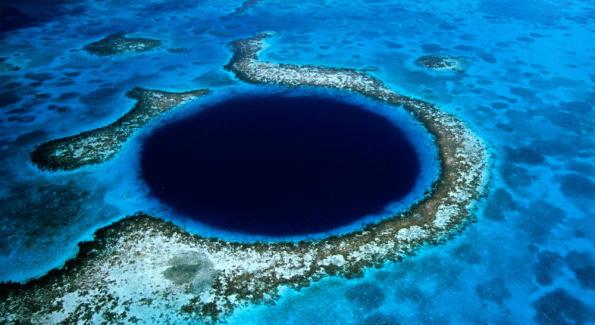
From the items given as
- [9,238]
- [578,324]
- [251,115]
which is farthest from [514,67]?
[9,238]

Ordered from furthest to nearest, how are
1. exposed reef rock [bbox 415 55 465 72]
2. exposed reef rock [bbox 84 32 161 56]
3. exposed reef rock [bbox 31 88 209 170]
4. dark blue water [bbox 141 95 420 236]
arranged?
exposed reef rock [bbox 84 32 161 56]
exposed reef rock [bbox 415 55 465 72]
exposed reef rock [bbox 31 88 209 170]
dark blue water [bbox 141 95 420 236]

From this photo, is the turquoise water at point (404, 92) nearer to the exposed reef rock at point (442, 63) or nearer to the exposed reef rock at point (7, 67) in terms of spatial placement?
the exposed reef rock at point (7, 67)

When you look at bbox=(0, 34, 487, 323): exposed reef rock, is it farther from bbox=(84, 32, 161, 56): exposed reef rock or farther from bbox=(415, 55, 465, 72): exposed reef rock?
bbox=(84, 32, 161, 56): exposed reef rock

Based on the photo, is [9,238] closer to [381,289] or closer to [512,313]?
[381,289]

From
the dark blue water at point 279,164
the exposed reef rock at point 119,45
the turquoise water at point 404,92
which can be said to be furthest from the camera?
the exposed reef rock at point 119,45

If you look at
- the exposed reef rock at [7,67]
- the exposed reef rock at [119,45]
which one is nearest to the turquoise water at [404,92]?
the exposed reef rock at [7,67]

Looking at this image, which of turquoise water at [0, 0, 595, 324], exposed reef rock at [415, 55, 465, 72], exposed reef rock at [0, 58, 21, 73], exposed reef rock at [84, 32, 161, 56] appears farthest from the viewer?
exposed reef rock at [84, 32, 161, 56]

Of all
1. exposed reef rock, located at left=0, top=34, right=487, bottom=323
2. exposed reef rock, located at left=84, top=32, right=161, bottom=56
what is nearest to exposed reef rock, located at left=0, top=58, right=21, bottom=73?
exposed reef rock, located at left=84, top=32, right=161, bottom=56
